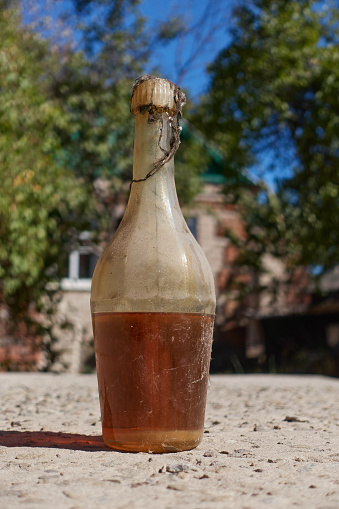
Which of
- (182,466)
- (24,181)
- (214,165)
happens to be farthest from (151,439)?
(214,165)

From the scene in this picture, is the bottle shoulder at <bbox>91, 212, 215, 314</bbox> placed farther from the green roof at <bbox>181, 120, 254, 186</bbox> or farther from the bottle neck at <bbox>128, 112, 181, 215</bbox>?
the green roof at <bbox>181, 120, 254, 186</bbox>

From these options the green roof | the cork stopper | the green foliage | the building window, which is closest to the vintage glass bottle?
the cork stopper

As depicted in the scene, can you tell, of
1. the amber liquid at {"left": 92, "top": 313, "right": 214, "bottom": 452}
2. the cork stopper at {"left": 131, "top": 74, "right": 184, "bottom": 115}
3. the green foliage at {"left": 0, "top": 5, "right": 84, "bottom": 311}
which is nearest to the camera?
the amber liquid at {"left": 92, "top": 313, "right": 214, "bottom": 452}

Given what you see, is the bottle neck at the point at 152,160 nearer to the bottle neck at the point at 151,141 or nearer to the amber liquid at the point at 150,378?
the bottle neck at the point at 151,141

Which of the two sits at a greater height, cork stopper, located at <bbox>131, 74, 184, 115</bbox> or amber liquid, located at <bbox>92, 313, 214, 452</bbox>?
cork stopper, located at <bbox>131, 74, 184, 115</bbox>

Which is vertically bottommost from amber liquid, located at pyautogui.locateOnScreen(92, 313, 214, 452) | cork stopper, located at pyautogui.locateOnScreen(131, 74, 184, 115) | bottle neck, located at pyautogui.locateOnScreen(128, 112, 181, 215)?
amber liquid, located at pyautogui.locateOnScreen(92, 313, 214, 452)

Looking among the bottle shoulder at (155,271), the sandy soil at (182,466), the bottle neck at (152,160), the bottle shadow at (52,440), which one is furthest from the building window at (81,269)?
the bottle shoulder at (155,271)
